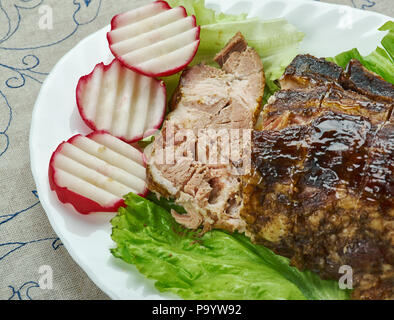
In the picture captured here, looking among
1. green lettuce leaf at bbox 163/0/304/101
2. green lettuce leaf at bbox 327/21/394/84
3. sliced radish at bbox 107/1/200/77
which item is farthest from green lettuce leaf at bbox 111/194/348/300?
green lettuce leaf at bbox 327/21/394/84

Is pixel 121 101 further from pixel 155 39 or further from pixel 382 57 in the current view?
pixel 382 57

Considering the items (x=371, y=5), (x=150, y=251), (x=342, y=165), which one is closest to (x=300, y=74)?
(x=342, y=165)

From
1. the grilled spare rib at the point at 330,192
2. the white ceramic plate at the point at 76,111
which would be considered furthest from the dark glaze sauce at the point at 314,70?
the white ceramic plate at the point at 76,111

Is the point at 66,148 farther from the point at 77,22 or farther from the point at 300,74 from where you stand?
the point at 77,22

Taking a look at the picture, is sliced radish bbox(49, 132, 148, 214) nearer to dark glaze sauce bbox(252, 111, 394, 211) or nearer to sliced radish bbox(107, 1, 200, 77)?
sliced radish bbox(107, 1, 200, 77)

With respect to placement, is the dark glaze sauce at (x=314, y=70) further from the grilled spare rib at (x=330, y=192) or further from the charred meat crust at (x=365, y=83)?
the grilled spare rib at (x=330, y=192)
